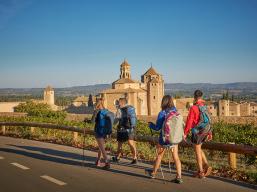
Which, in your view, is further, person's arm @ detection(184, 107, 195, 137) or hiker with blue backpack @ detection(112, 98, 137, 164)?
hiker with blue backpack @ detection(112, 98, 137, 164)

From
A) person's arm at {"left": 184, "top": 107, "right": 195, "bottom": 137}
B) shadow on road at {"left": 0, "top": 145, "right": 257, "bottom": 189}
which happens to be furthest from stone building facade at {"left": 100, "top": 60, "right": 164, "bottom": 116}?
person's arm at {"left": 184, "top": 107, "right": 195, "bottom": 137}

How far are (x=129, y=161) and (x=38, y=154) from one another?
141 inches

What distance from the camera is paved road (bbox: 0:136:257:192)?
7254mm

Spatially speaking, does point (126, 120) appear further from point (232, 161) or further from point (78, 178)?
point (232, 161)

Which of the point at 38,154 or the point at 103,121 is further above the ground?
the point at 103,121

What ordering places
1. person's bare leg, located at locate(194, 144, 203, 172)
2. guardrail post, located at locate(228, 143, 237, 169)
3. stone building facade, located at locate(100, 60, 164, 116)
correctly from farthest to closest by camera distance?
1. stone building facade, located at locate(100, 60, 164, 116)
2. guardrail post, located at locate(228, 143, 237, 169)
3. person's bare leg, located at locate(194, 144, 203, 172)

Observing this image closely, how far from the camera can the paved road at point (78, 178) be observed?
7.25m

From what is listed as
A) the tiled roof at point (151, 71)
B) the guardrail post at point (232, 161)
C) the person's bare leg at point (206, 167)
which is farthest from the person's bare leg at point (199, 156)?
the tiled roof at point (151, 71)

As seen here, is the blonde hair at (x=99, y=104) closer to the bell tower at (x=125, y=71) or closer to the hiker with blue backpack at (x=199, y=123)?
the hiker with blue backpack at (x=199, y=123)

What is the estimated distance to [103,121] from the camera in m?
9.54

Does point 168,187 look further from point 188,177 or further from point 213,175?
point 213,175

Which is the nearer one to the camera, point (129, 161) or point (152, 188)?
point (152, 188)

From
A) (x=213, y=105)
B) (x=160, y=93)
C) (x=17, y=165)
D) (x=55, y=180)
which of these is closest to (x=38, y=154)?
(x=17, y=165)

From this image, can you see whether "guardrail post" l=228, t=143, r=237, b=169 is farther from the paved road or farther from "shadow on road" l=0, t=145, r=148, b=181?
"shadow on road" l=0, t=145, r=148, b=181
